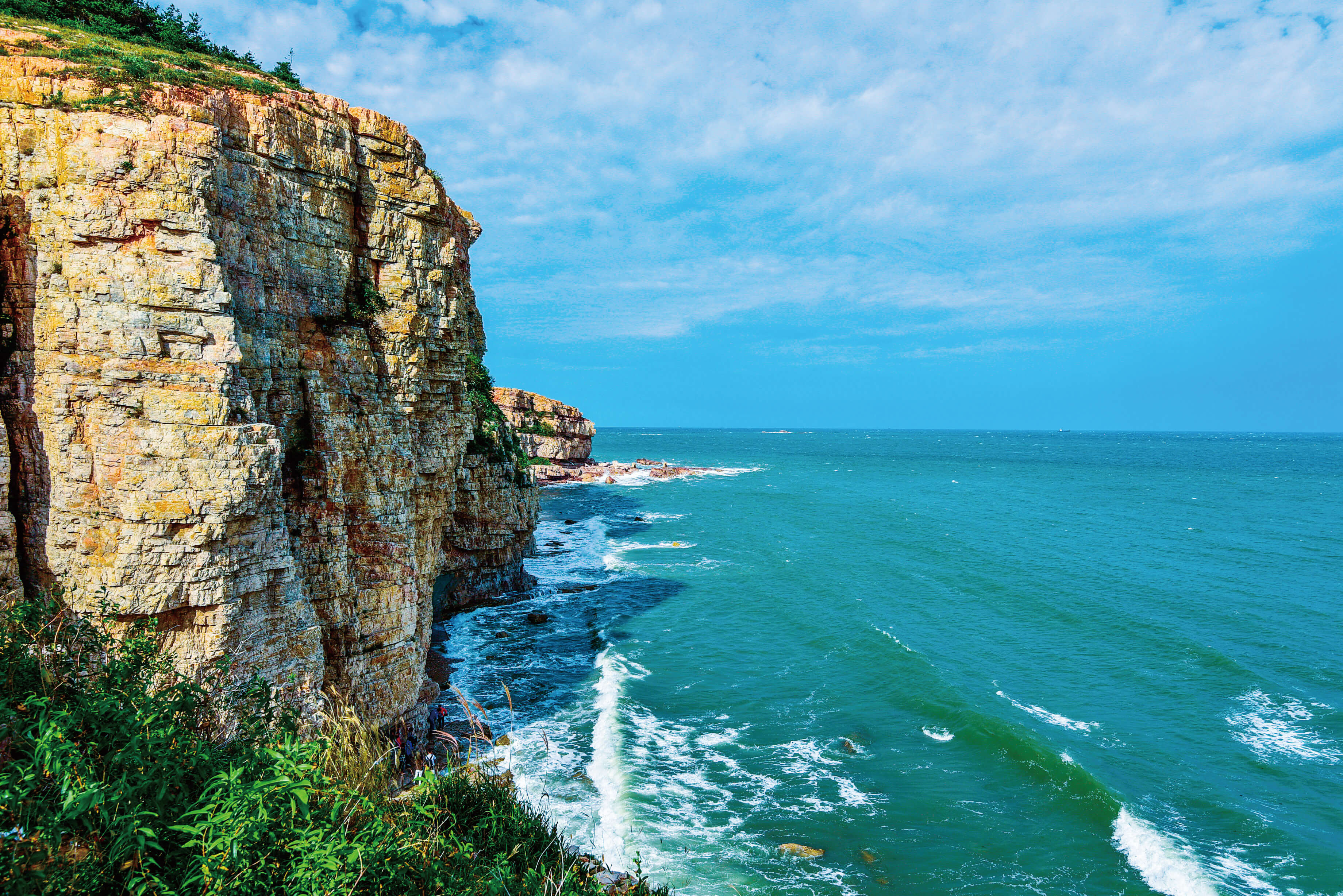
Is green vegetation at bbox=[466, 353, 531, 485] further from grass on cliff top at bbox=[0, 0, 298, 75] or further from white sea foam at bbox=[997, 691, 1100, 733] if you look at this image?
white sea foam at bbox=[997, 691, 1100, 733]

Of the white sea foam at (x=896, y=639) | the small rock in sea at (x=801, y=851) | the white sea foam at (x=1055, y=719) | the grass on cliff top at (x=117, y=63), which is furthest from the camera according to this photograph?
the white sea foam at (x=896, y=639)

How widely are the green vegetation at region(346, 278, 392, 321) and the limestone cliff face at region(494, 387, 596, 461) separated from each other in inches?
2502

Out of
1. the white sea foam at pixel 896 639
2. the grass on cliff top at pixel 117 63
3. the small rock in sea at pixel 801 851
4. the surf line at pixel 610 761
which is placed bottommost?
the small rock in sea at pixel 801 851

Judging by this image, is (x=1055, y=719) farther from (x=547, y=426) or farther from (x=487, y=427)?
(x=547, y=426)

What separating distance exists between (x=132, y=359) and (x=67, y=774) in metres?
9.62

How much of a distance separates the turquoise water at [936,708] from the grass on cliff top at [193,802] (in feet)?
13.1

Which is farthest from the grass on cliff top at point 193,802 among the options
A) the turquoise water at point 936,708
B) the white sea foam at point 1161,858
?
the white sea foam at point 1161,858

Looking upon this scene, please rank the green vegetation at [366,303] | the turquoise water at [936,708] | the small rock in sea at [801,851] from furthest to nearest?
the green vegetation at [366,303] → the turquoise water at [936,708] → the small rock in sea at [801,851]

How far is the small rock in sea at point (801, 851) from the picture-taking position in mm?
16578

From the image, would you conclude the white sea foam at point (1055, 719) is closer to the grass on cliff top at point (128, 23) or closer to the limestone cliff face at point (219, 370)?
the limestone cliff face at point (219, 370)

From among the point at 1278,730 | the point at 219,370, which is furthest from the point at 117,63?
the point at 1278,730

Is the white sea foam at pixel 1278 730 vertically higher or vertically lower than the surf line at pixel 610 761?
lower

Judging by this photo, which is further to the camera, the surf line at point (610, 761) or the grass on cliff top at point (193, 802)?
the surf line at point (610, 761)

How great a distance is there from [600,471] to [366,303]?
86924 millimetres
